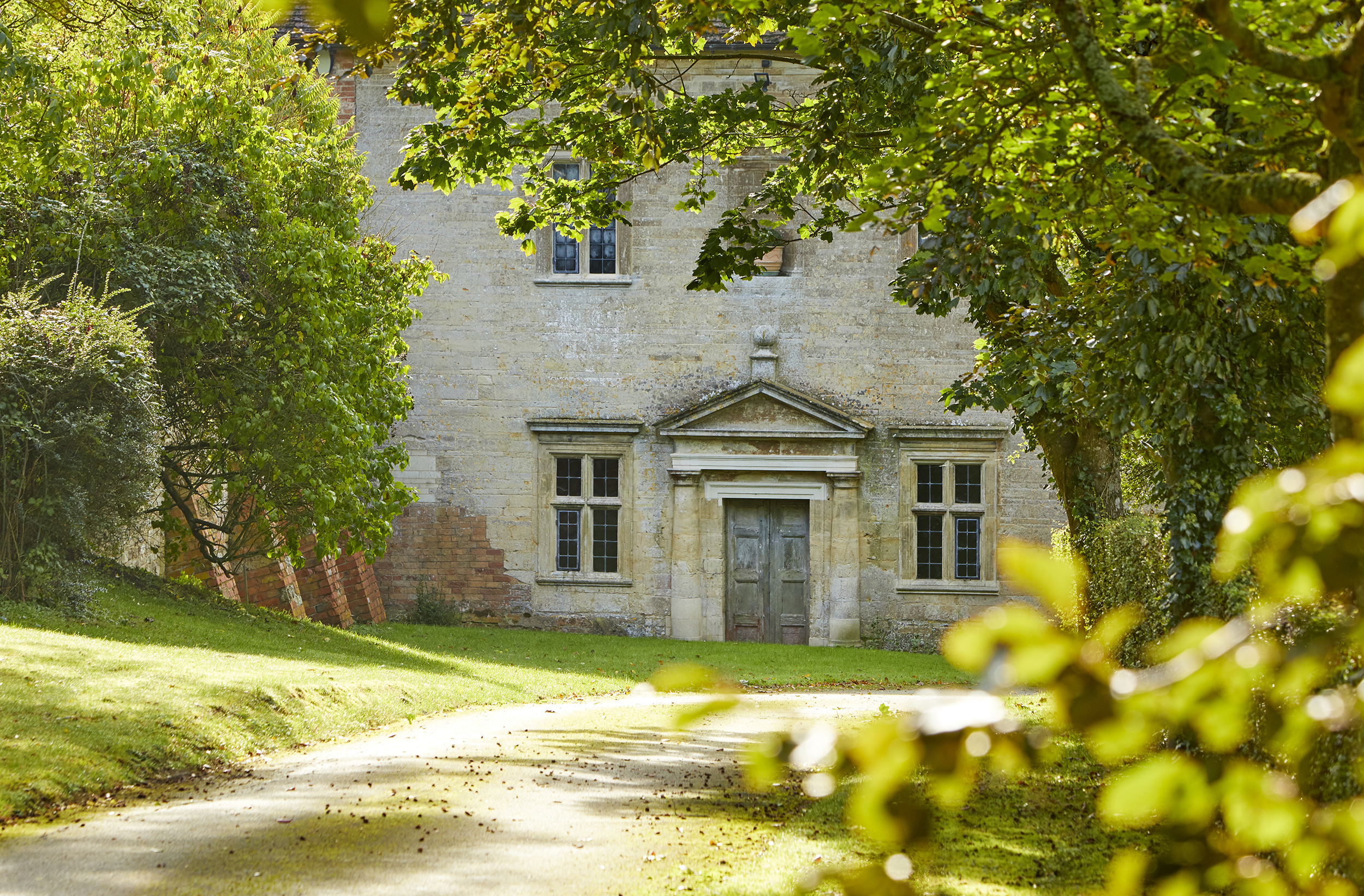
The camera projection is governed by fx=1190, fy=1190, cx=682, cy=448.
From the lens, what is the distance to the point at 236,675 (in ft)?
35.5

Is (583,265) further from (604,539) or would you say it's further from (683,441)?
(604,539)

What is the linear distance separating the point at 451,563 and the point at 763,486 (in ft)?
18.4

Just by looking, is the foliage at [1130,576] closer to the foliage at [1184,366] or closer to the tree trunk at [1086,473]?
the tree trunk at [1086,473]

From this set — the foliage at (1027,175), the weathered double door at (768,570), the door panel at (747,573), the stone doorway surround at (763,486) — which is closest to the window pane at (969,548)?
the stone doorway surround at (763,486)

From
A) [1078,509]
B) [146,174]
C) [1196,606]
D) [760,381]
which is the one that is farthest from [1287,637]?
[760,381]

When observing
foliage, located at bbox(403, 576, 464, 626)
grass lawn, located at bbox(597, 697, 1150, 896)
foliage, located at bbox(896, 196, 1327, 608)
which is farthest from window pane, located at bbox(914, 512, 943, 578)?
grass lawn, located at bbox(597, 697, 1150, 896)

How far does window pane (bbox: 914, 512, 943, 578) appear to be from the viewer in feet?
66.8

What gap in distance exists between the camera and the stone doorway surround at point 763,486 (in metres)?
20.1

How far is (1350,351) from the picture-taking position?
86 centimetres

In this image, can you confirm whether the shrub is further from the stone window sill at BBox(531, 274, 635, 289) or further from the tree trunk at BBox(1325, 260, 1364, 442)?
the stone window sill at BBox(531, 274, 635, 289)

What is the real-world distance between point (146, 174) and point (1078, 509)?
11560 mm

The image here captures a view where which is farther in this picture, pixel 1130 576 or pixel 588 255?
pixel 588 255

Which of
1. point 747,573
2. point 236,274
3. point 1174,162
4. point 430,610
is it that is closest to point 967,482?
point 747,573

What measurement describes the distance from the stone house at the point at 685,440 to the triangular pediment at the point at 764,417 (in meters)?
0.04
